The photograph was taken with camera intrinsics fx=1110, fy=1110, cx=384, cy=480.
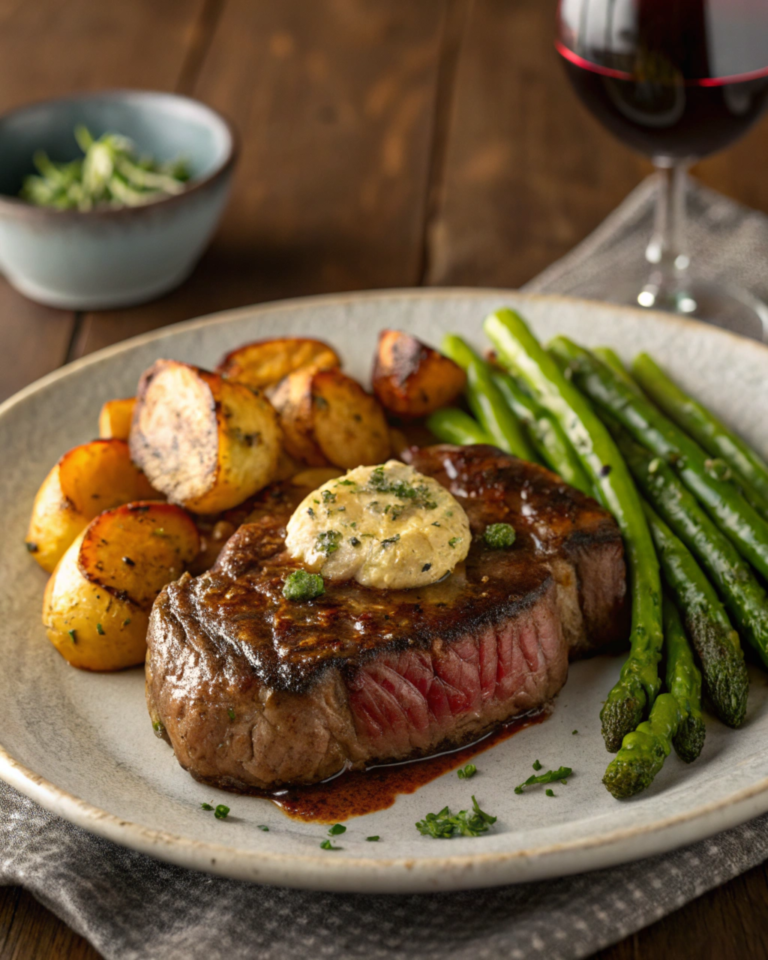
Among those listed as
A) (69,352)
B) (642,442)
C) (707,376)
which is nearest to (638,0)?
(707,376)

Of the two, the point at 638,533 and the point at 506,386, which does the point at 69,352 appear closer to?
the point at 506,386

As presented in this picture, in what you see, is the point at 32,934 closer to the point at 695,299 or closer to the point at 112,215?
the point at 112,215

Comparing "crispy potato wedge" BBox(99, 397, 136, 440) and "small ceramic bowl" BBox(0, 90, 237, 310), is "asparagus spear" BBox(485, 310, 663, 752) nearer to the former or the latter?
"crispy potato wedge" BBox(99, 397, 136, 440)

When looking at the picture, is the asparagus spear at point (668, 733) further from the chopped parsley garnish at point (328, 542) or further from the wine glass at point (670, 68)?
the wine glass at point (670, 68)

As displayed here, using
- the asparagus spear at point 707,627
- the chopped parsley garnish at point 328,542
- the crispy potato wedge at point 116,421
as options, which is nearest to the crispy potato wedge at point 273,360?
the crispy potato wedge at point 116,421

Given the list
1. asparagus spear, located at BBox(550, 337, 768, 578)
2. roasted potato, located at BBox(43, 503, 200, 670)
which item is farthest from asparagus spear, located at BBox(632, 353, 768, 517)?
roasted potato, located at BBox(43, 503, 200, 670)

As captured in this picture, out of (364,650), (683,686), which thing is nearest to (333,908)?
(364,650)
